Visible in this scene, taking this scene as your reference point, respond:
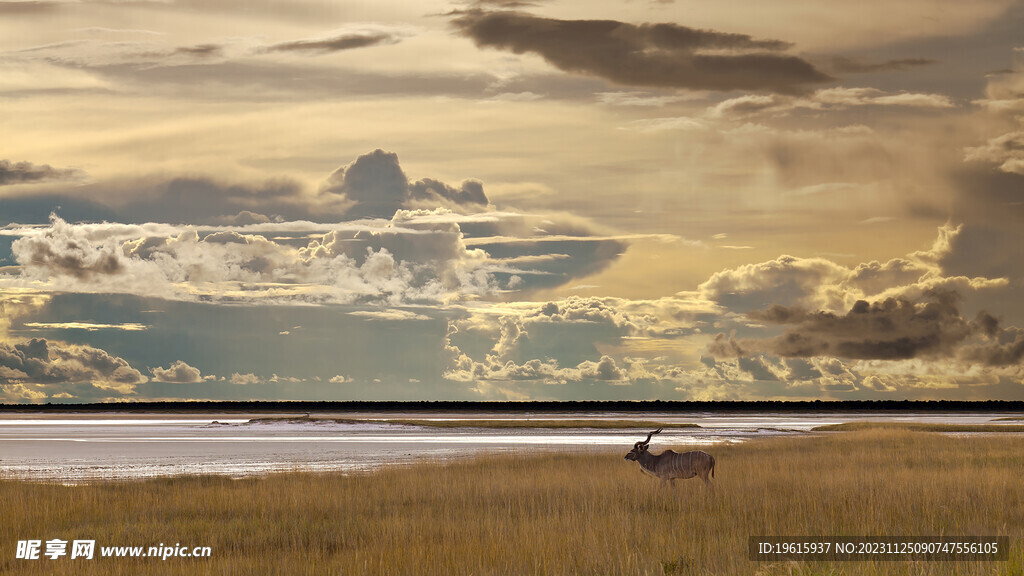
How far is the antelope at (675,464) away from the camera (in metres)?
21.0

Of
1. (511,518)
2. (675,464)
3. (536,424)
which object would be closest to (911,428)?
(536,424)

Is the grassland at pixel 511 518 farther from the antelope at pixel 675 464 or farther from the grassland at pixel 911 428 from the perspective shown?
the grassland at pixel 911 428

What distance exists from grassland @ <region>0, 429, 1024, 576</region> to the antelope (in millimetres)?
434

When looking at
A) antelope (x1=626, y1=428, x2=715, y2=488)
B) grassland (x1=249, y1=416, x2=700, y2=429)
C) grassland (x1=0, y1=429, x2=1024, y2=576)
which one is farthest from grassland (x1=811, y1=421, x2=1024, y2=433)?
antelope (x1=626, y1=428, x2=715, y2=488)

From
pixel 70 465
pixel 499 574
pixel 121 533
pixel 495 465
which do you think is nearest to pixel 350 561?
pixel 499 574

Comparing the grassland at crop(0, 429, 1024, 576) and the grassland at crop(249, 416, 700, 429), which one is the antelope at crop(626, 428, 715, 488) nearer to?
the grassland at crop(0, 429, 1024, 576)

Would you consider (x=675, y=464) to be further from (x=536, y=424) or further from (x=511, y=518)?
(x=536, y=424)

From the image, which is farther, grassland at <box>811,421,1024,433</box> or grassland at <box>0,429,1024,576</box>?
grassland at <box>811,421,1024,433</box>

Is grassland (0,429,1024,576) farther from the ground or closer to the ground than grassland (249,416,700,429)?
farther from the ground

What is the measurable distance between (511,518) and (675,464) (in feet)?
15.8

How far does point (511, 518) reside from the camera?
18219mm

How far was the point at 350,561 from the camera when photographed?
1327cm

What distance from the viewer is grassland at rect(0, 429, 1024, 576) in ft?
43.0

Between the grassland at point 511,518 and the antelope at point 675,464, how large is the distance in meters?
0.43
